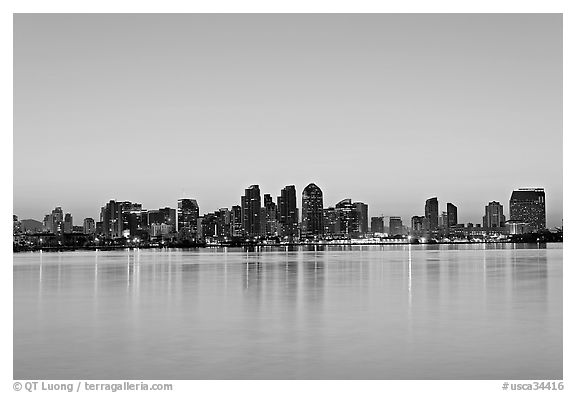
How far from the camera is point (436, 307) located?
73.7 feet

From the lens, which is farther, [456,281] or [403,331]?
[456,281]

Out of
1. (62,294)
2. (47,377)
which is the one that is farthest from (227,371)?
(62,294)

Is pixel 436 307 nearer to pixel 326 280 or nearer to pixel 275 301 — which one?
pixel 275 301

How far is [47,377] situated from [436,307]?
13.0m

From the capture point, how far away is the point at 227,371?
12.7 m
